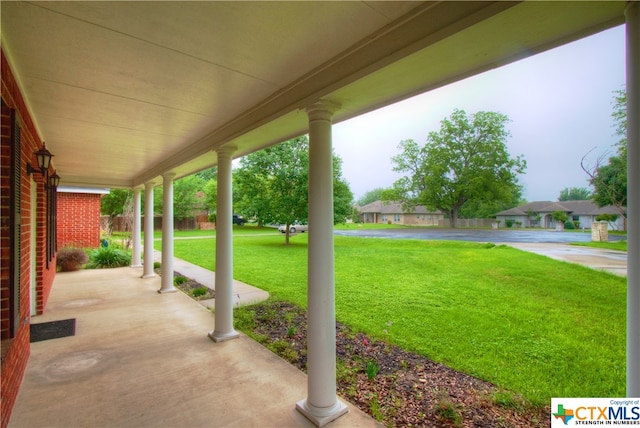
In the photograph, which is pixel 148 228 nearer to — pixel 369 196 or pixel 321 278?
pixel 321 278

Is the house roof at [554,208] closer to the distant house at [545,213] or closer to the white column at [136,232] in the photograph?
the distant house at [545,213]

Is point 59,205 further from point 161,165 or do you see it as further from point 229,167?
point 229,167

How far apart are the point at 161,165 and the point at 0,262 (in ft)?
15.4


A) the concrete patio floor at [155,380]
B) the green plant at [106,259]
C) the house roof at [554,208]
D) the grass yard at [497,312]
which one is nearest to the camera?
the concrete patio floor at [155,380]

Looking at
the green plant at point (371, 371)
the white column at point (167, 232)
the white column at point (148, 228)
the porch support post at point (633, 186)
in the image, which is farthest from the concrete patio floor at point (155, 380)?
the white column at point (148, 228)

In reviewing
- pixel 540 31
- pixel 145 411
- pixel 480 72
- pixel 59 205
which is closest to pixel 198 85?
pixel 480 72

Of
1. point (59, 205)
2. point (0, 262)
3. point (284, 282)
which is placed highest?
point (59, 205)

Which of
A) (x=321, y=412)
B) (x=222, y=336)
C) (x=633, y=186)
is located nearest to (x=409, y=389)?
(x=321, y=412)

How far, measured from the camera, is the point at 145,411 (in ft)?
9.24

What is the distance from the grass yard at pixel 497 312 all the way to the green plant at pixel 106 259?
104 inches

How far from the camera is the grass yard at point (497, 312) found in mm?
3674

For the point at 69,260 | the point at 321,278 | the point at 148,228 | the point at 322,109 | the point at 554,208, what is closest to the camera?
the point at 322,109

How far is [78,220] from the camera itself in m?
11.8

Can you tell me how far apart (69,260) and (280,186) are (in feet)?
28.9
